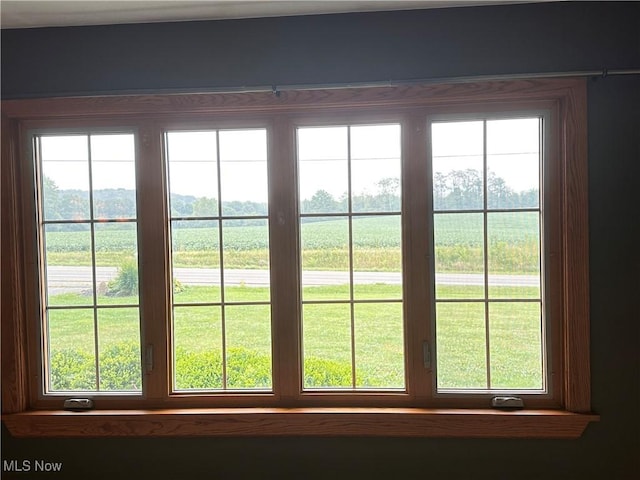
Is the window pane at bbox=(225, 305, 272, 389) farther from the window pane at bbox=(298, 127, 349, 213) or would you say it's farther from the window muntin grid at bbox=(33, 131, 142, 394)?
the window pane at bbox=(298, 127, 349, 213)

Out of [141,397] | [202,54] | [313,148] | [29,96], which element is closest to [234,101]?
[202,54]

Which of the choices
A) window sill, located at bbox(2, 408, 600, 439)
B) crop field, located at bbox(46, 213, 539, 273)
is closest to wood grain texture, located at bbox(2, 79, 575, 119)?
crop field, located at bbox(46, 213, 539, 273)

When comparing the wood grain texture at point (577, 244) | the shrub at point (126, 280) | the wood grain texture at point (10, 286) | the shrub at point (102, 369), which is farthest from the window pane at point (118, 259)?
the wood grain texture at point (577, 244)

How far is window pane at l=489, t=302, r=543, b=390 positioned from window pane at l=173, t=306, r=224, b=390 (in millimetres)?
1317

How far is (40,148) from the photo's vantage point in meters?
2.35

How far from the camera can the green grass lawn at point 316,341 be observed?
225 cm

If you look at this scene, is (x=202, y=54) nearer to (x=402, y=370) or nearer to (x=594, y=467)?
(x=402, y=370)

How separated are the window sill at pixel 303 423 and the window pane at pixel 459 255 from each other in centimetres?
56

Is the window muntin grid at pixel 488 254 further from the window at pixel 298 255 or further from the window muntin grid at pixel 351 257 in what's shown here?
the window muntin grid at pixel 351 257

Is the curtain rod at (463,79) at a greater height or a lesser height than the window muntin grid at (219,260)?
greater

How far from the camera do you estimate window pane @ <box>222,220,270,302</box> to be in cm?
232

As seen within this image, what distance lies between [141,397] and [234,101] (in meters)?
1.49

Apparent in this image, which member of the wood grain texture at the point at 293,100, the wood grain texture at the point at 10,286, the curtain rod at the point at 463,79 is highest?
the curtain rod at the point at 463,79

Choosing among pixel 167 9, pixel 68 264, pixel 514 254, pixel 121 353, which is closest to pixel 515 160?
pixel 514 254
